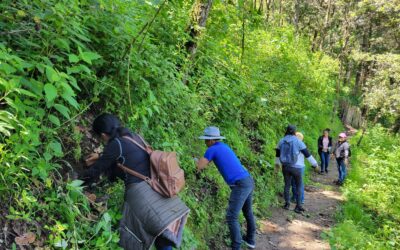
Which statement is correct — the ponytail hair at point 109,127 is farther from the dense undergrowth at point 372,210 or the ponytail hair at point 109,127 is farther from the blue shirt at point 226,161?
the dense undergrowth at point 372,210

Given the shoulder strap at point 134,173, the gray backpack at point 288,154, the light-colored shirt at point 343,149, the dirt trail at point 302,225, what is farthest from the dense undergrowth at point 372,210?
the shoulder strap at point 134,173

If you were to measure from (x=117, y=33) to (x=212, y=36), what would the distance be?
4.22 metres

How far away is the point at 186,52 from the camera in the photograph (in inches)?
277

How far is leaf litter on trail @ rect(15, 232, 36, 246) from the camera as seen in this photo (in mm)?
2986

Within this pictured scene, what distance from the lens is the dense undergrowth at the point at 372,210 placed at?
285 inches

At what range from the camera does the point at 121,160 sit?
12.3 ft

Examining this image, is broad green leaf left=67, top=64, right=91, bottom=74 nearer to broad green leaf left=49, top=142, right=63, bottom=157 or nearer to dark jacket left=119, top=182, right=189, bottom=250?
broad green leaf left=49, top=142, right=63, bottom=157

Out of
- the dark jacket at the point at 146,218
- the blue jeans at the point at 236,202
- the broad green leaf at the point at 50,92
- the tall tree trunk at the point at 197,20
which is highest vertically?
the tall tree trunk at the point at 197,20

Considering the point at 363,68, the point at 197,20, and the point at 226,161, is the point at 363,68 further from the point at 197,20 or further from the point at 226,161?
the point at 226,161

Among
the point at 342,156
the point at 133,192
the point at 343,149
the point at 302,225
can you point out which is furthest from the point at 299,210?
the point at 133,192

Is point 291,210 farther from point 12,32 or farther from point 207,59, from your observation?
point 12,32

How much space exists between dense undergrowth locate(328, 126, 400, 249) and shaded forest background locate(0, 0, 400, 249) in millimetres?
38

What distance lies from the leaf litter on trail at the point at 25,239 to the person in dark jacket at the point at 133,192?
818 mm

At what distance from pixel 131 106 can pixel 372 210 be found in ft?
25.7
